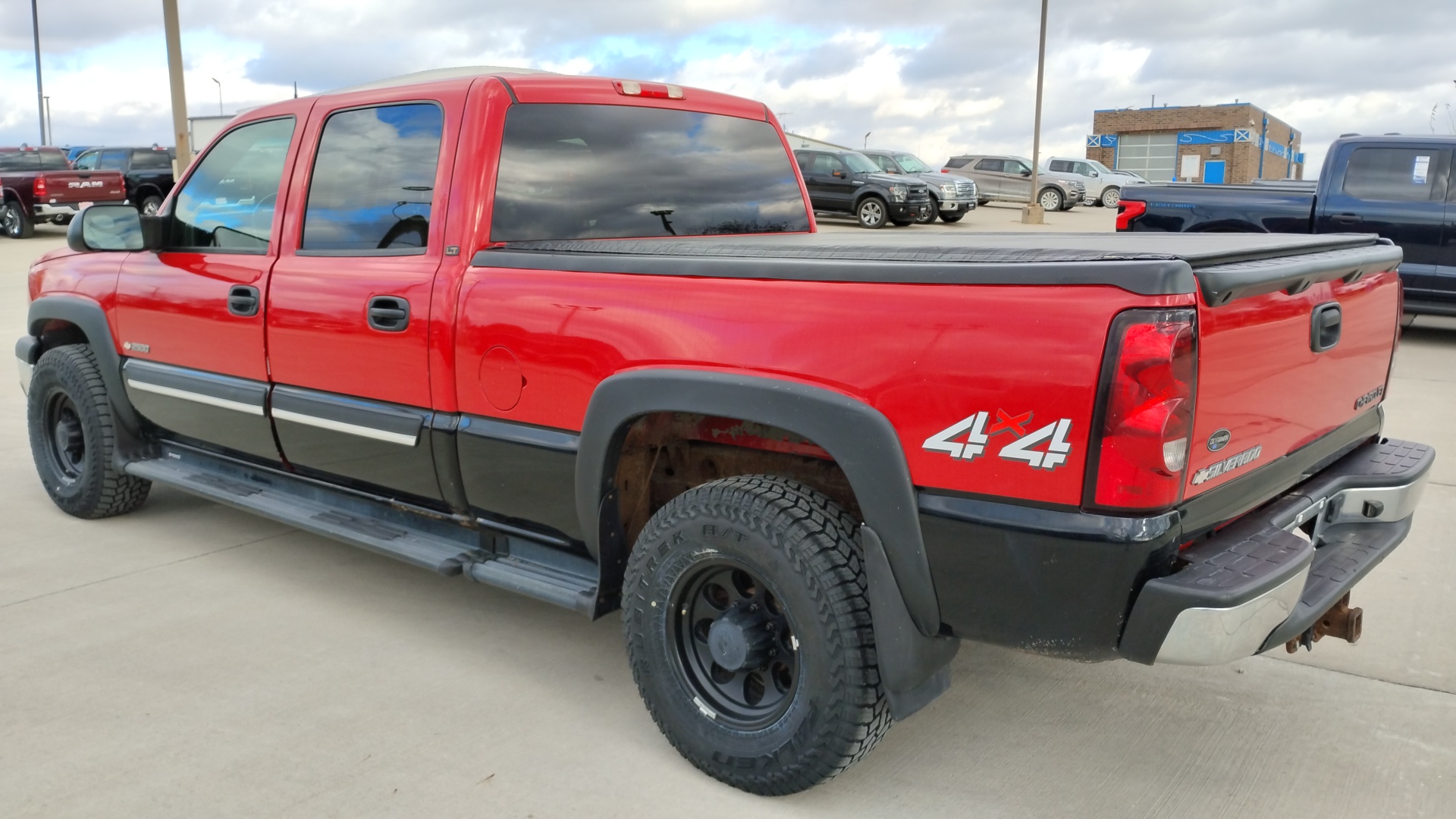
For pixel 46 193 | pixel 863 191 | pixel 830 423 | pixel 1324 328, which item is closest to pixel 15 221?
pixel 46 193

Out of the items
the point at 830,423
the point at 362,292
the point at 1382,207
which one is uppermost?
the point at 1382,207

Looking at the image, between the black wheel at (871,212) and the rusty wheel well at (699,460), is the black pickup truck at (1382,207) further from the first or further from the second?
the black wheel at (871,212)

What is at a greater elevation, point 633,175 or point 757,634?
point 633,175

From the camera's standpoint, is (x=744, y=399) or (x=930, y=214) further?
(x=930, y=214)

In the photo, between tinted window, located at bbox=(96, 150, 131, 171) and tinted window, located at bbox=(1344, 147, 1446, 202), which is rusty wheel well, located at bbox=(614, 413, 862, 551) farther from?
tinted window, located at bbox=(96, 150, 131, 171)

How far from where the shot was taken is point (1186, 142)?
60.0m

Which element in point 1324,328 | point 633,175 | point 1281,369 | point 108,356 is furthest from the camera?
point 108,356

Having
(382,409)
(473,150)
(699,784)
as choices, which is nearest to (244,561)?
(382,409)

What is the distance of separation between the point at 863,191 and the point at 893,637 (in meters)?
19.8

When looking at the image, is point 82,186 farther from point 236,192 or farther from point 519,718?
point 519,718

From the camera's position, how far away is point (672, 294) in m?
2.81

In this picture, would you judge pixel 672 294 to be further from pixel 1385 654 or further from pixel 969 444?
pixel 1385 654

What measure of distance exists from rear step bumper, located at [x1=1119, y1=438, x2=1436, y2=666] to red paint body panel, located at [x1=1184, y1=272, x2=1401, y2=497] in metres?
0.15

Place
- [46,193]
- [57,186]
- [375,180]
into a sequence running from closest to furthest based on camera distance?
1. [375,180]
2. [46,193]
3. [57,186]
